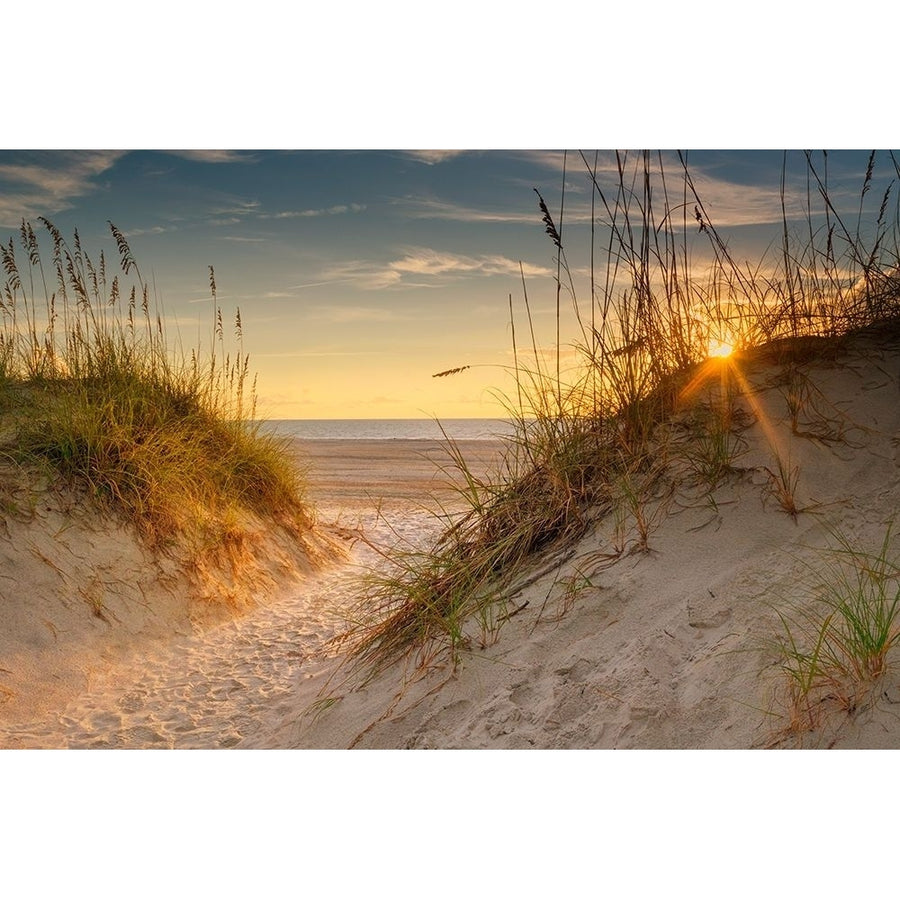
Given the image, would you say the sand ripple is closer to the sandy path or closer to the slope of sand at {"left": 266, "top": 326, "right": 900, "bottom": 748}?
the sandy path

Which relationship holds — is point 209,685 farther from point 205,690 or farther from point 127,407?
point 127,407

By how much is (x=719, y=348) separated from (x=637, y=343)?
0.40m

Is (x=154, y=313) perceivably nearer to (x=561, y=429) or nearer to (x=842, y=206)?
(x=561, y=429)

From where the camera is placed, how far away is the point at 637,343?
328 cm

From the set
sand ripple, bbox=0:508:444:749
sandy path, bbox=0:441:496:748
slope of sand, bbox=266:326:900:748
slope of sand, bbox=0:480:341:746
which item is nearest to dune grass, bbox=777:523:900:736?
slope of sand, bbox=266:326:900:748

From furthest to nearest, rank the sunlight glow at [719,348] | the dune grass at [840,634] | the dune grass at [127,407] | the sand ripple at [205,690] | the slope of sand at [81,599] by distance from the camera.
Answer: the dune grass at [127,407] → the slope of sand at [81,599] → the sunlight glow at [719,348] → the sand ripple at [205,690] → the dune grass at [840,634]

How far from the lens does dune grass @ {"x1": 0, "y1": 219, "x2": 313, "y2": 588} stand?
444 cm

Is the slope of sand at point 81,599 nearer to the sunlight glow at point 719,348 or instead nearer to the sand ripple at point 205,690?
the sand ripple at point 205,690

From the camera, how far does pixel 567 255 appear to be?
10.8 feet

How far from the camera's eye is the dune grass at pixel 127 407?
4.44 metres

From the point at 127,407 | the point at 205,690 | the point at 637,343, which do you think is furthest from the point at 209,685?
the point at 637,343

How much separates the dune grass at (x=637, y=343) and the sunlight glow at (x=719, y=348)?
0.01 meters

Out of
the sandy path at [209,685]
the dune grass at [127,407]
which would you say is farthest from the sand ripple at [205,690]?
the dune grass at [127,407]

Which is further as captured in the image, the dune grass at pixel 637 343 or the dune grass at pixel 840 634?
the dune grass at pixel 637 343
